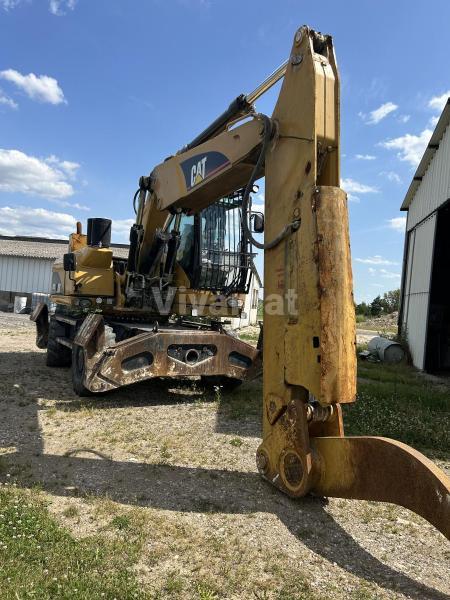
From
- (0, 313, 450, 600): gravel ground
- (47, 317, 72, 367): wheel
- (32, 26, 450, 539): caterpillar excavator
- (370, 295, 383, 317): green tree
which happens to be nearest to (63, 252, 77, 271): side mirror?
(32, 26, 450, 539): caterpillar excavator

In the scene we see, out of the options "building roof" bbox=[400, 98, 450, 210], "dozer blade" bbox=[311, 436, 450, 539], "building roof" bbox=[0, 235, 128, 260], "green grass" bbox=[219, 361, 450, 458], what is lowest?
"green grass" bbox=[219, 361, 450, 458]

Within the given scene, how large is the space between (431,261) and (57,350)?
32.5ft

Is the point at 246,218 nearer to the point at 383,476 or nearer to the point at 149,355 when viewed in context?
the point at 383,476

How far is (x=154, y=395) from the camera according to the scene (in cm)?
762

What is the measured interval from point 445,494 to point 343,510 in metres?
1.22

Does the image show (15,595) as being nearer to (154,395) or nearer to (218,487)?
(218,487)

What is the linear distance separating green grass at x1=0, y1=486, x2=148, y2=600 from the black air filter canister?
5598 mm

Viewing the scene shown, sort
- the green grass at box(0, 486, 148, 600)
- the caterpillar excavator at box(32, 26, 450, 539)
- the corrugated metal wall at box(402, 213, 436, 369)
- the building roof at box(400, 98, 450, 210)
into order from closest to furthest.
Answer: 1. the green grass at box(0, 486, 148, 600)
2. the caterpillar excavator at box(32, 26, 450, 539)
3. the building roof at box(400, 98, 450, 210)
4. the corrugated metal wall at box(402, 213, 436, 369)

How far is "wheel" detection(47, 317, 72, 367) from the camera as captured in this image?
9.61 metres

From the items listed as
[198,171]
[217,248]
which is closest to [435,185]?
[217,248]

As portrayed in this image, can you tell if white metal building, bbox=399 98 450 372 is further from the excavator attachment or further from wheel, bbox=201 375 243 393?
the excavator attachment

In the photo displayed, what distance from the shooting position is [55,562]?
287 centimetres

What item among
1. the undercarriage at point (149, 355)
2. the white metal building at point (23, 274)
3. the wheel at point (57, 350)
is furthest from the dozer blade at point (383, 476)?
the white metal building at point (23, 274)

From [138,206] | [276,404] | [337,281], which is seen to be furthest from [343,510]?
[138,206]
